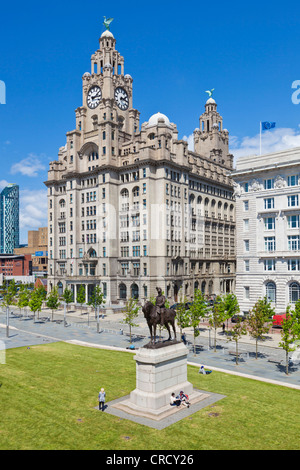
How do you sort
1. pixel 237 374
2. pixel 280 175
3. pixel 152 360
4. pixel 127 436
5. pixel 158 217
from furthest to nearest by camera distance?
pixel 158 217 < pixel 280 175 < pixel 237 374 < pixel 152 360 < pixel 127 436

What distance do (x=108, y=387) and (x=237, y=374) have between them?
41.1ft

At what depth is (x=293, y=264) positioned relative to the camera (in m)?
66.4

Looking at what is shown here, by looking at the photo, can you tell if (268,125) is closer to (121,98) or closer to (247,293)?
(247,293)

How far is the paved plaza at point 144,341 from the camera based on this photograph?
133ft

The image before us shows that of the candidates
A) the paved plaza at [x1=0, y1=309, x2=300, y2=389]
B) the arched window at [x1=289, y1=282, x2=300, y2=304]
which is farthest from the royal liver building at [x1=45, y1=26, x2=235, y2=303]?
the arched window at [x1=289, y1=282, x2=300, y2=304]

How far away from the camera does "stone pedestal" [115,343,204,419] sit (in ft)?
91.7

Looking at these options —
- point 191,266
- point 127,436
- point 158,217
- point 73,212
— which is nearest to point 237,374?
point 127,436

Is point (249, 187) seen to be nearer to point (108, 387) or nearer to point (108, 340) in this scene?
point (108, 340)

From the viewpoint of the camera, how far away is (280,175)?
6806 centimetres

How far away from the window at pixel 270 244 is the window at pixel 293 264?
370cm

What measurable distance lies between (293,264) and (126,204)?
46922mm

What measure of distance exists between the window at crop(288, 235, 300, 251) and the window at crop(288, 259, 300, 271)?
76.0 inches

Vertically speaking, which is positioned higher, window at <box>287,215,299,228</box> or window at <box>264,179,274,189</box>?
window at <box>264,179,274,189</box>

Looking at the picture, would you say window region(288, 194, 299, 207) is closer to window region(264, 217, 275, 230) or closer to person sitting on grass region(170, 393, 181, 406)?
window region(264, 217, 275, 230)
